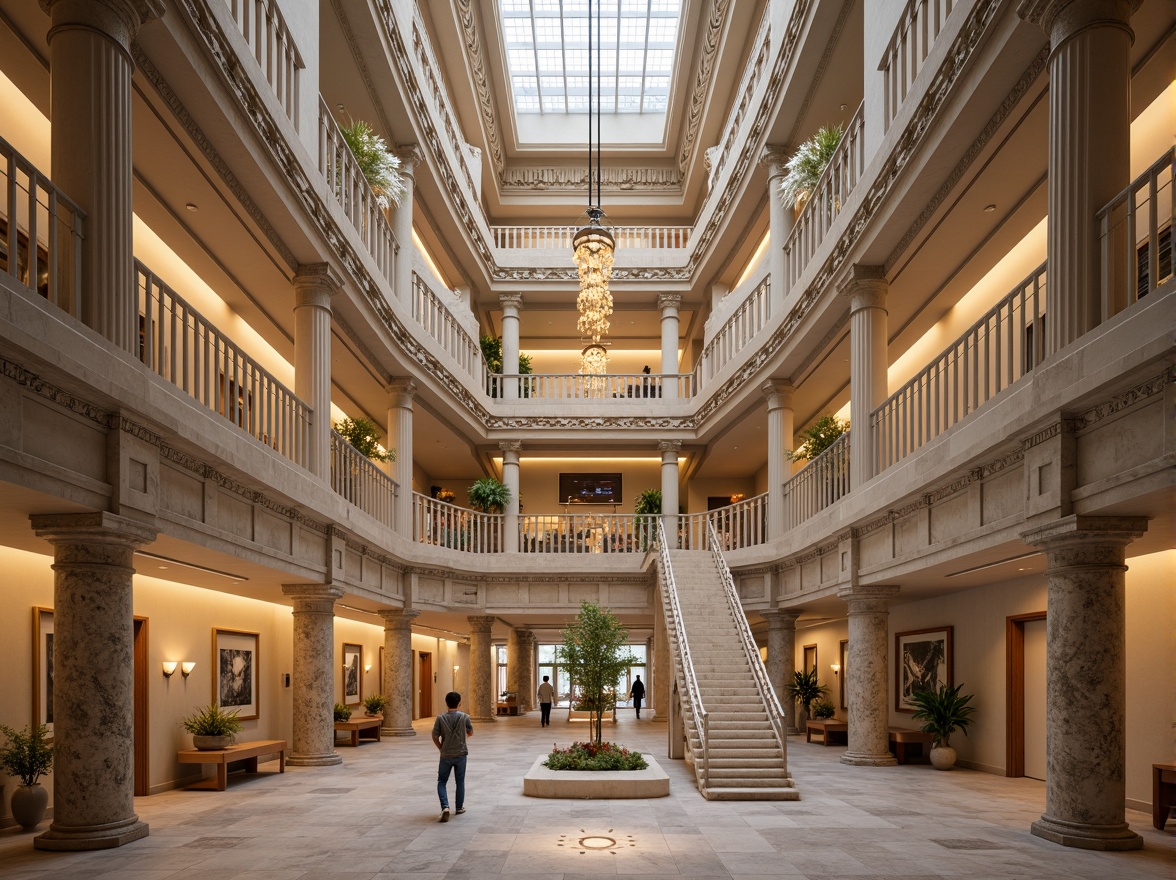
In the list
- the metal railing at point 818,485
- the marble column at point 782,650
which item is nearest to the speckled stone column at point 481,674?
the marble column at point 782,650

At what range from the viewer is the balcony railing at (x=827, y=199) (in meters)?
14.8

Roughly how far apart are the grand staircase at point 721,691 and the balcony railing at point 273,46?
9.80 metres

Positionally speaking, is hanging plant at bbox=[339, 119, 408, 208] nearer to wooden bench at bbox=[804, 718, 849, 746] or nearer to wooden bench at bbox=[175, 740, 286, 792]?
wooden bench at bbox=[175, 740, 286, 792]

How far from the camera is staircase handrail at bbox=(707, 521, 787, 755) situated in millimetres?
13711

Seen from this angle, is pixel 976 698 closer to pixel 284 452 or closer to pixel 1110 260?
pixel 1110 260

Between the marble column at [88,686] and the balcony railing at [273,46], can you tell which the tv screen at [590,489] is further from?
the marble column at [88,686]

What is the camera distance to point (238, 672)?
16.3 m

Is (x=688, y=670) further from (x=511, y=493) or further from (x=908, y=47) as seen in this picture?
(x=511, y=493)

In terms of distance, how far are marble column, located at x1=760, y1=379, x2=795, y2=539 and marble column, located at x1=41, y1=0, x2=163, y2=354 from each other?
14063mm

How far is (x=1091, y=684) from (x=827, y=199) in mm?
10004

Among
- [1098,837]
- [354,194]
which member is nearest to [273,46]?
[354,194]

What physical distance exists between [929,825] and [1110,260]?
6.07 meters

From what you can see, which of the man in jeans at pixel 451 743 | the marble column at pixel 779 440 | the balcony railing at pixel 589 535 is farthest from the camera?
the balcony railing at pixel 589 535

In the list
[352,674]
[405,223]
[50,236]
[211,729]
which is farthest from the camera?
[352,674]
